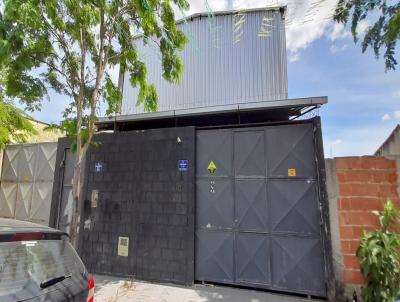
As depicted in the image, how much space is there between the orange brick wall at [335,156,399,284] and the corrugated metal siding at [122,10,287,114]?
272 cm

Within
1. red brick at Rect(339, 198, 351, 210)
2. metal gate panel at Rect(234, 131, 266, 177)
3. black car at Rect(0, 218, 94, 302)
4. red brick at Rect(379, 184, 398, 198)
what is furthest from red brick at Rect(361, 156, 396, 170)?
black car at Rect(0, 218, 94, 302)

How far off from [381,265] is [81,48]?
5939 mm

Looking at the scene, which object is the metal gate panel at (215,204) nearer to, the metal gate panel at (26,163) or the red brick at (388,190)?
the red brick at (388,190)

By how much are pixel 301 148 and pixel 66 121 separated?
450cm

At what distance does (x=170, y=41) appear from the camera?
5.43 meters

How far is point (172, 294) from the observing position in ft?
15.6

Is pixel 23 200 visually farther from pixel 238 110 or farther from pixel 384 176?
pixel 384 176

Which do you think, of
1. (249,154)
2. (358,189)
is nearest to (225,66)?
(249,154)

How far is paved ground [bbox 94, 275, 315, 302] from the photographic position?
179 inches

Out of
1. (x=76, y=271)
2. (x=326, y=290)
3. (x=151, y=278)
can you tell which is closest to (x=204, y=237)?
(x=151, y=278)

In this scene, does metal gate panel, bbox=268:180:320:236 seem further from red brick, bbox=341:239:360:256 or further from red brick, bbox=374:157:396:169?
red brick, bbox=374:157:396:169

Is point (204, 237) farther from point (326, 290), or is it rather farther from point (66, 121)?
point (66, 121)

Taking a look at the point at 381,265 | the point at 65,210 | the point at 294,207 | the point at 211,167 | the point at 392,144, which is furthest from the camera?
the point at 65,210

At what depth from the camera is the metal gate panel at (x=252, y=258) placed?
16.2 ft
